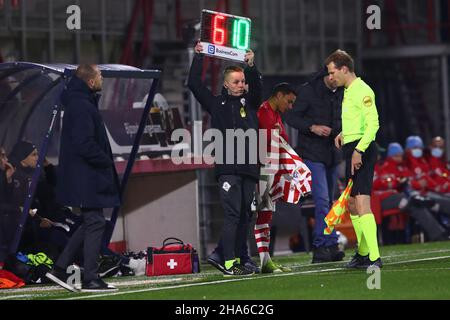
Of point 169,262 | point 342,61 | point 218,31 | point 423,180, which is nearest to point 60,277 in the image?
point 169,262

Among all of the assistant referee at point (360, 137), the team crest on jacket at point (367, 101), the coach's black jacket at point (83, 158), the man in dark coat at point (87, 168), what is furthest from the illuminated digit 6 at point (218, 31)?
the coach's black jacket at point (83, 158)

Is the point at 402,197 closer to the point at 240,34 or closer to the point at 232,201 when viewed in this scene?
the point at 240,34

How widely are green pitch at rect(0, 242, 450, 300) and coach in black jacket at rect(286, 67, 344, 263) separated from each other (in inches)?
26.1

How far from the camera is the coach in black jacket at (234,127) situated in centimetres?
1458

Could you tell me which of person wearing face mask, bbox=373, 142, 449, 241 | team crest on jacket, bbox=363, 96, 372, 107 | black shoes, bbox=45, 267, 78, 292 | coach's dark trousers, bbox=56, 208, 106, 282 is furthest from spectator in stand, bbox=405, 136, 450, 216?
coach's dark trousers, bbox=56, 208, 106, 282

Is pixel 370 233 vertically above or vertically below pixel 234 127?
below

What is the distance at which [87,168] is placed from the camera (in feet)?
44.0

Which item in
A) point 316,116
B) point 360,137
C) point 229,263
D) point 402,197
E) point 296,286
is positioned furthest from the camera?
point 402,197

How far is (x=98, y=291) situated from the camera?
43.7 feet

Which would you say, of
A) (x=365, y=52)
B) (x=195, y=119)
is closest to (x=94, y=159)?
(x=195, y=119)

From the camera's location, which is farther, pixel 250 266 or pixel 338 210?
pixel 250 266

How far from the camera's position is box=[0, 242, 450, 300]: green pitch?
12164 mm

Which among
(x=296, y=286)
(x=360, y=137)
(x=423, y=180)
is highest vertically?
(x=360, y=137)

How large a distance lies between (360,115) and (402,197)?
367 inches
